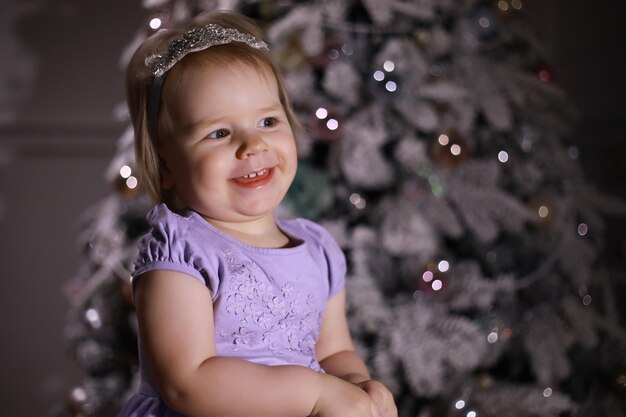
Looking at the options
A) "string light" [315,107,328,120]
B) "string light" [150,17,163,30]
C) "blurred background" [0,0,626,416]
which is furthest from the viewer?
"blurred background" [0,0,626,416]

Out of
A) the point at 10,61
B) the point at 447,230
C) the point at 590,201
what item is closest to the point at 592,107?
the point at 590,201

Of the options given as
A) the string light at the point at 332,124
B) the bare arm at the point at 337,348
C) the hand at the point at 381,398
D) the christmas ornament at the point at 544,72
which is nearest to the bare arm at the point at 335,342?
the bare arm at the point at 337,348

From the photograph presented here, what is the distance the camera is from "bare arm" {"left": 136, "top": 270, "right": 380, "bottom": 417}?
844 mm

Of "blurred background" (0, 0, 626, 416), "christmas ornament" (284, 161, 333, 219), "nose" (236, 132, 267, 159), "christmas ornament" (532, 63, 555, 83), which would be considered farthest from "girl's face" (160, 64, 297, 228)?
"blurred background" (0, 0, 626, 416)

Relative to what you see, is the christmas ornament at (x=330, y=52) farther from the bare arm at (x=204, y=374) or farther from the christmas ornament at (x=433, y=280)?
the bare arm at (x=204, y=374)

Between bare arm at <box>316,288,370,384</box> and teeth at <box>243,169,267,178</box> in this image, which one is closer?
teeth at <box>243,169,267,178</box>

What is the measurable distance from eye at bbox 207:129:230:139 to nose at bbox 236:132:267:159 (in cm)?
2

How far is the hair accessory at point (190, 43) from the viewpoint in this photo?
962mm

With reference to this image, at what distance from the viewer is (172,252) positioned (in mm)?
893

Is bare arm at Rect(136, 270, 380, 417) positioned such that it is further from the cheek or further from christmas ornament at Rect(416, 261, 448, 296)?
christmas ornament at Rect(416, 261, 448, 296)

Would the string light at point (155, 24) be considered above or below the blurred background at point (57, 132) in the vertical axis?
above

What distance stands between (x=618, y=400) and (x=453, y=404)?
1.71 feet

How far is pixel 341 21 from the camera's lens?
1.79 meters

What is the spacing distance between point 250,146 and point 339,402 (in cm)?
32
